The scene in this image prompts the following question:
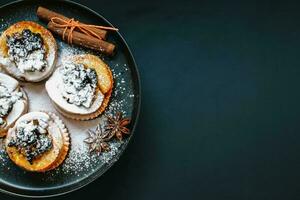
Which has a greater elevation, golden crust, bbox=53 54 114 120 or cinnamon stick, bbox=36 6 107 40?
cinnamon stick, bbox=36 6 107 40

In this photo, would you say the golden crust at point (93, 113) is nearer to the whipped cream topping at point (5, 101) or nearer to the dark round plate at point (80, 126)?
the dark round plate at point (80, 126)

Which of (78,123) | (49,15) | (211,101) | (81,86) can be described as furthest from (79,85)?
(211,101)

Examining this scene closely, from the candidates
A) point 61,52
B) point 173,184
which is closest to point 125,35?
point 61,52

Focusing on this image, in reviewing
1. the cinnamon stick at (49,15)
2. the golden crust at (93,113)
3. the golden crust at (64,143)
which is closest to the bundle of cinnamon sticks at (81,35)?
the cinnamon stick at (49,15)

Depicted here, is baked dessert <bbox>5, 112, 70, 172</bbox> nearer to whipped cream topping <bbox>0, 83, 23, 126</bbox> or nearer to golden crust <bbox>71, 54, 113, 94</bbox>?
whipped cream topping <bbox>0, 83, 23, 126</bbox>

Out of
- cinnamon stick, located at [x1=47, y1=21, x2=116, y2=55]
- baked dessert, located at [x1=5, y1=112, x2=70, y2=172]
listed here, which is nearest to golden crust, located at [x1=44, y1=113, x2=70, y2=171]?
baked dessert, located at [x1=5, y1=112, x2=70, y2=172]

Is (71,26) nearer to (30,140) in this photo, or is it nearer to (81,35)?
(81,35)

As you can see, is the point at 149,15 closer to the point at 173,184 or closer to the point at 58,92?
the point at 58,92
